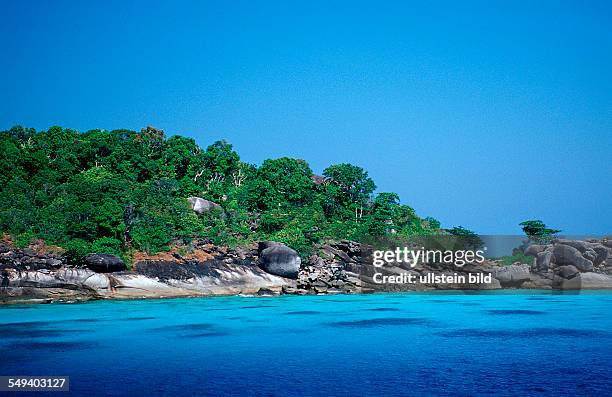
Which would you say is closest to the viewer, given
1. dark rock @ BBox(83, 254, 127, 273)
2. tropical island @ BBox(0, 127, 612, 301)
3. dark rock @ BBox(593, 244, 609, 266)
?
dark rock @ BBox(83, 254, 127, 273)

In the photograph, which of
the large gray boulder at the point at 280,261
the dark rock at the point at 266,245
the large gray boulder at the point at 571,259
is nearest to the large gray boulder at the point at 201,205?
the dark rock at the point at 266,245

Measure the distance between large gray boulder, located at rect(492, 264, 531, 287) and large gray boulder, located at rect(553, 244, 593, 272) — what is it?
114 inches

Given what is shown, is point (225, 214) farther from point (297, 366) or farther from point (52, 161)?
point (297, 366)

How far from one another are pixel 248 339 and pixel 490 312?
49.9 feet

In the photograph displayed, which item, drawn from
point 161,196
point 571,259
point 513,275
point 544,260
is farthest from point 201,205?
point 571,259

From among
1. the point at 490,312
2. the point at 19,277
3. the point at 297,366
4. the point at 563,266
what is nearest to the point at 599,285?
the point at 563,266

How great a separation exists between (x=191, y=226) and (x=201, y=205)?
484cm

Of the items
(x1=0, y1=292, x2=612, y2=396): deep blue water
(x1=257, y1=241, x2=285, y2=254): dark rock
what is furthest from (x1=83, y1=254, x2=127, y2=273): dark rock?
(x1=257, y1=241, x2=285, y2=254): dark rock

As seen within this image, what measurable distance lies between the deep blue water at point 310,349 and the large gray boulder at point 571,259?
19.6m

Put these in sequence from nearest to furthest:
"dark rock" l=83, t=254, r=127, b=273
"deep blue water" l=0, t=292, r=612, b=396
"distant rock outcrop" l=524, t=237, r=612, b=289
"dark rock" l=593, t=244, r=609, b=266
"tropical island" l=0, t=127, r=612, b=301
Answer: "deep blue water" l=0, t=292, r=612, b=396 → "dark rock" l=83, t=254, r=127, b=273 → "tropical island" l=0, t=127, r=612, b=301 → "distant rock outcrop" l=524, t=237, r=612, b=289 → "dark rock" l=593, t=244, r=609, b=266

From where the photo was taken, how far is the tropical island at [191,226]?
35.2 m

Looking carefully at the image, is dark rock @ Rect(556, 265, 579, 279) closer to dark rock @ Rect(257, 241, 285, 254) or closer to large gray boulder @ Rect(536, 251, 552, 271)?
large gray boulder @ Rect(536, 251, 552, 271)

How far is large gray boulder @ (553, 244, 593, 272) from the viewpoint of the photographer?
49.0 m

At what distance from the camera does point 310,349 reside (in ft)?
58.1
